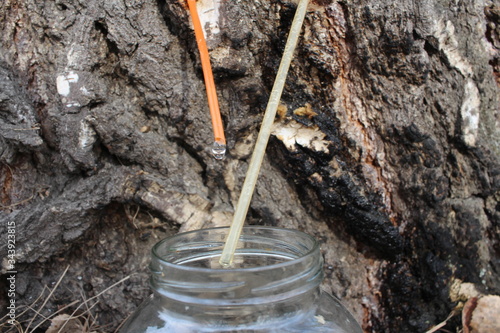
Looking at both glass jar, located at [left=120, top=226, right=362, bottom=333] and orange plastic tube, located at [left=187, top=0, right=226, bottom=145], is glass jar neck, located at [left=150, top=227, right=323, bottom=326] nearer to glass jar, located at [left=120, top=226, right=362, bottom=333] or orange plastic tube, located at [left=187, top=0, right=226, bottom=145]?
glass jar, located at [left=120, top=226, right=362, bottom=333]

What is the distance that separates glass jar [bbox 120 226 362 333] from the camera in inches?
23.9

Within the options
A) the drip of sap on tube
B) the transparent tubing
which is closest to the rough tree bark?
the drip of sap on tube

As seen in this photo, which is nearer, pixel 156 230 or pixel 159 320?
pixel 159 320

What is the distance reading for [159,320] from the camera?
0.68 m

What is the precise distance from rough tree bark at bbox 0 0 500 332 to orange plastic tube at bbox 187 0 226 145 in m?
0.03

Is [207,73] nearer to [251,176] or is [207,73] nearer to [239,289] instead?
[251,176]

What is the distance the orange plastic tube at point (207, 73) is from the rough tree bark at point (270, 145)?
0.03 meters

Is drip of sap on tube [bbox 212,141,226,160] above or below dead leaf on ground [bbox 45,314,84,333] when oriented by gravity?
above

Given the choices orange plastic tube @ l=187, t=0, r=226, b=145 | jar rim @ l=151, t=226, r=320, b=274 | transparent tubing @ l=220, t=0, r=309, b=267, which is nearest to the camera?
jar rim @ l=151, t=226, r=320, b=274

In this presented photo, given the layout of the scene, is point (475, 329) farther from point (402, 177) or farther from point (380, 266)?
point (402, 177)

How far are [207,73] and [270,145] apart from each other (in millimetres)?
218

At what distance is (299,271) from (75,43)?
680 mm

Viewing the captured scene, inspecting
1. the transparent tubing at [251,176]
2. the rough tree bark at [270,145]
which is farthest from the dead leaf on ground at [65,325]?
the transparent tubing at [251,176]

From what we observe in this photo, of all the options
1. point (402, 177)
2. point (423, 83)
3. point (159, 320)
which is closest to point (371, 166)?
point (402, 177)
